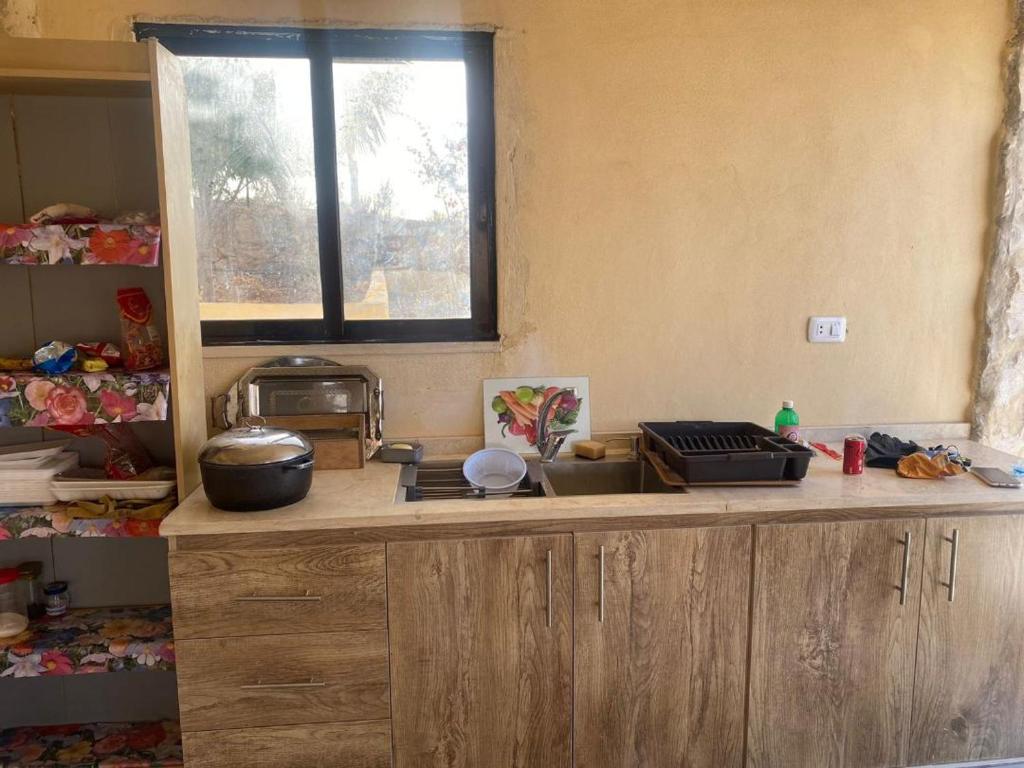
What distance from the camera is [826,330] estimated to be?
2.18 metres

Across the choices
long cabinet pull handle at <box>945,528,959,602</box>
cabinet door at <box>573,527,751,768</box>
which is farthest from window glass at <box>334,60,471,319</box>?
long cabinet pull handle at <box>945,528,959,602</box>

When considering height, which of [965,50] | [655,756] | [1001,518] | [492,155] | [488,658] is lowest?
[655,756]

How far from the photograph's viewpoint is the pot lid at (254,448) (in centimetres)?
150

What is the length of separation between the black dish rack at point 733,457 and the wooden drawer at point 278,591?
798mm

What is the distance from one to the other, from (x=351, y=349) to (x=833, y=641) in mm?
1551

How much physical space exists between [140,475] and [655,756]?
1.55 metres

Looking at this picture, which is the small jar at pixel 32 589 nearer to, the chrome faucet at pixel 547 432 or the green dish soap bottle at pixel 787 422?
the chrome faucet at pixel 547 432

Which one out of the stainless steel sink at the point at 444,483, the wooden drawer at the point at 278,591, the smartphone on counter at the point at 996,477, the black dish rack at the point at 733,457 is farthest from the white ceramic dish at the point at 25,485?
the smartphone on counter at the point at 996,477

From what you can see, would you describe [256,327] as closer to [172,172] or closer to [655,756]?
[172,172]

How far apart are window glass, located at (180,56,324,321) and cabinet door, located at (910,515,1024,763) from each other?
1.86 meters

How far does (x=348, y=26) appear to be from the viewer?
193cm

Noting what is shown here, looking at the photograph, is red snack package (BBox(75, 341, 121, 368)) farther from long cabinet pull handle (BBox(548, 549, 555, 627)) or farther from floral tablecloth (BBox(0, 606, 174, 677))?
long cabinet pull handle (BBox(548, 549, 555, 627))

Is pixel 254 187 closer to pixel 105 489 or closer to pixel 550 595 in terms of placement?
pixel 105 489

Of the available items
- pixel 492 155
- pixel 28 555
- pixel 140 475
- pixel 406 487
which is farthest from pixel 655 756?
pixel 28 555
